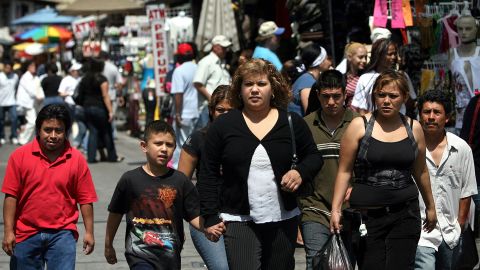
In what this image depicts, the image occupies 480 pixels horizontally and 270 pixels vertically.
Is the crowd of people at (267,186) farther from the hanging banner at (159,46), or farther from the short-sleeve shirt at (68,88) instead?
the short-sleeve shirt at (68,88)

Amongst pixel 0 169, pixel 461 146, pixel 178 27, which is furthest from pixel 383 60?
pixel 178 27

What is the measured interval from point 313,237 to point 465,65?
3481 mm

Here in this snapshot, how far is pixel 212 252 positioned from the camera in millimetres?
6625

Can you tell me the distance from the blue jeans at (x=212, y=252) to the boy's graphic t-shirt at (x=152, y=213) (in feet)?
1.08

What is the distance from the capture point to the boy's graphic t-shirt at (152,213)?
6270 mm

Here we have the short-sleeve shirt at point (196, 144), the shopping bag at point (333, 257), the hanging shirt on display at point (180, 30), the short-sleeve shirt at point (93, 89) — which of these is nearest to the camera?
the shopping bag at point (333, 257)

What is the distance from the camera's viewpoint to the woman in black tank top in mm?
6301

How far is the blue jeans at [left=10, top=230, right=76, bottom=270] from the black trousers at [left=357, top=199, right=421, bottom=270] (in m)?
1.74

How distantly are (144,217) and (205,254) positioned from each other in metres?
0.57

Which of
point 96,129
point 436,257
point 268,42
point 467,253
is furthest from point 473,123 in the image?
point 96,129

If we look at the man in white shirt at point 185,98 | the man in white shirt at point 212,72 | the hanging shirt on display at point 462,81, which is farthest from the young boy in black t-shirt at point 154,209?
the man in white shirt at point 185,98

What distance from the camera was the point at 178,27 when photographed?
20.3 meters

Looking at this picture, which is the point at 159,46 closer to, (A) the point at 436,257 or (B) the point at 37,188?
(A) the point at 436,257

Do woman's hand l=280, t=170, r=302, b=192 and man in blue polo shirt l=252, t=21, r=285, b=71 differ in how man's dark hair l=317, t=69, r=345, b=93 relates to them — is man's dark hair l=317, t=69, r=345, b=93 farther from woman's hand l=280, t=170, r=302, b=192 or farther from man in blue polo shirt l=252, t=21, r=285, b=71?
man in blue polo shirt l=252, t=21, r=285, b=71
